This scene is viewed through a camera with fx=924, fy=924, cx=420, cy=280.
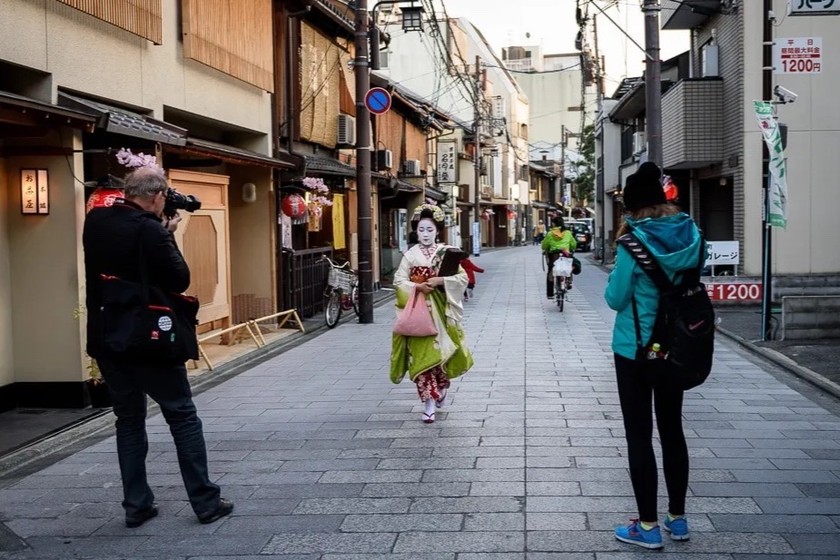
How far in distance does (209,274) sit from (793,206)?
12.2 m

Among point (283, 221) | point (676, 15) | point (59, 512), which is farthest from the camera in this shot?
point (676, 15)

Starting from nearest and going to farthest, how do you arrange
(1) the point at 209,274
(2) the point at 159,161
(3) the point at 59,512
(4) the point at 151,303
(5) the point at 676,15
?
(4) the point at 151,303 < (3) the point at 59,512 < (2) the point at 159,161 < (1) the point at 209,274 < (5) the point at 676,15

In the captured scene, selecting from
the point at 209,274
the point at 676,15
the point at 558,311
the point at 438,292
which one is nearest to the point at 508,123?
the point at 676,15

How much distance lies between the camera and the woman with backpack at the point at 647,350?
15.8 feet

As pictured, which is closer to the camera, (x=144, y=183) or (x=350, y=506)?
(x=144, y=183)

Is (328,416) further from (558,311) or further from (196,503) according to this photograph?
(558,311)

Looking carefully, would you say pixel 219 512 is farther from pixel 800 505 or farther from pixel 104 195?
pixel 104 195

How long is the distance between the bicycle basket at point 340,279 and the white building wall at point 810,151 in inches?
347

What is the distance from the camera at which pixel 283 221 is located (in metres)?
17.0

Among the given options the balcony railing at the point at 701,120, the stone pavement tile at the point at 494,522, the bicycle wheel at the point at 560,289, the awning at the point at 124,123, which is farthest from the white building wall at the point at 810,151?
the stone pavement tile at the point at 494,522

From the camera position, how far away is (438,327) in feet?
27.9

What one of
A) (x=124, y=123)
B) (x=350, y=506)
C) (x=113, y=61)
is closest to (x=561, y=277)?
(x=113, y=61)

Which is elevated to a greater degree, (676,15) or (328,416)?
(676,15)

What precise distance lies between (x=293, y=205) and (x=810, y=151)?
10.6 meters
